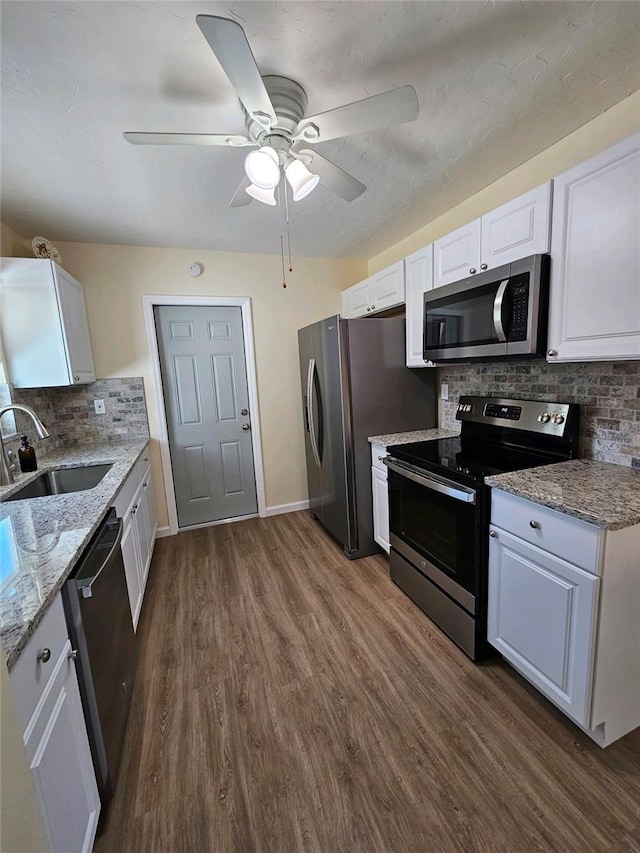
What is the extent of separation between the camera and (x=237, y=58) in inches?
36.3

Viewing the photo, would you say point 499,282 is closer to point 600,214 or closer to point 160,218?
point 600,214

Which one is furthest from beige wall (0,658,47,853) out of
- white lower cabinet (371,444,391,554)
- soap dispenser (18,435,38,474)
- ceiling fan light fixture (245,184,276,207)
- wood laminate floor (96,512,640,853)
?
white lower cabinet (371,444,391,554)

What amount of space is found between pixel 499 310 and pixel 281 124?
117cm

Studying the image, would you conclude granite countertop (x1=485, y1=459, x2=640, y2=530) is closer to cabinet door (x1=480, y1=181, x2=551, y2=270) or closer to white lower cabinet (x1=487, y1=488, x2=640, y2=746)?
white lower cabinet (x1=487, y1=488, x2=640, y2=746)

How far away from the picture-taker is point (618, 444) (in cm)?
156

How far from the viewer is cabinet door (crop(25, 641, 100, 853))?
792 mm

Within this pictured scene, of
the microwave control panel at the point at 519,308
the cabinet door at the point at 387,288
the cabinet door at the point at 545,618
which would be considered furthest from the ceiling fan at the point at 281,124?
the cabinet door at the point at 545,618

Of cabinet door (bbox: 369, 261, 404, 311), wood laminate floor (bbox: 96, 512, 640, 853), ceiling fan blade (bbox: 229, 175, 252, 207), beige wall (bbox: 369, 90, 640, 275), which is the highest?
beige wall (bbox: 369, 90, 640, 275)

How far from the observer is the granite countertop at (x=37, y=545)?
31.6 inches

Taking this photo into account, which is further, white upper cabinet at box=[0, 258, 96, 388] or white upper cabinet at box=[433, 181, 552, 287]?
white upper cabinet at box=[0, 258, 96, 388]

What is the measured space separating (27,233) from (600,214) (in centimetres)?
334

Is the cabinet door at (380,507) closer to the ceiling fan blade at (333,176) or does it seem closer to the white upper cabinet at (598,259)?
the white upper cabinet at (598,259)

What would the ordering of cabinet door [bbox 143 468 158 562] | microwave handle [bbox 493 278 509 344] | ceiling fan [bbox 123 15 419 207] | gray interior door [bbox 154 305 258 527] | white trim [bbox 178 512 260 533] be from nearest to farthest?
ceiling fan [bbox 123 15 419 207], microwave handle [bbox 493 278 509 344], cabinet door [bbox 143 468 158 562], gray interior door [bbox 154 305 258 527], white trim [bbox 178 512 260 533]

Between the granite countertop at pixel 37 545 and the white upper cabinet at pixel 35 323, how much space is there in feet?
2.16
